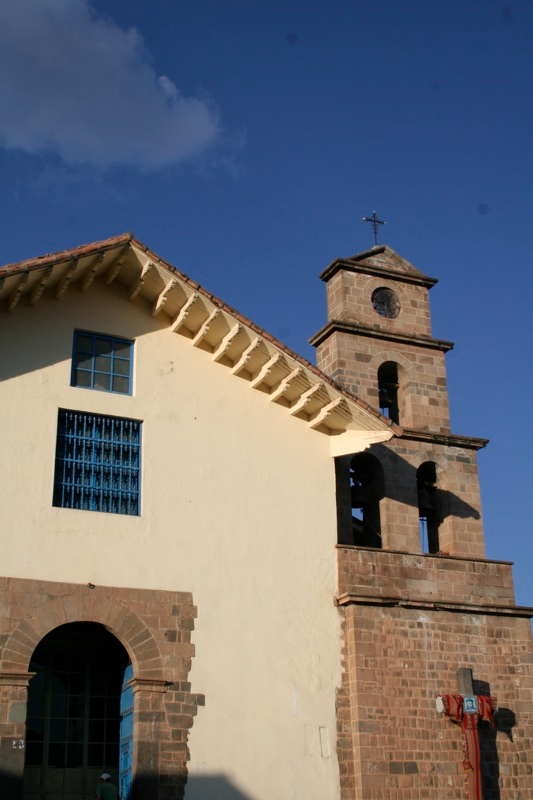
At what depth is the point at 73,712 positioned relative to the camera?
16906 mm

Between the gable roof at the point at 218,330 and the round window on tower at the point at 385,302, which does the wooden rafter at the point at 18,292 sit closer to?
the gable roof at the point at 218,330

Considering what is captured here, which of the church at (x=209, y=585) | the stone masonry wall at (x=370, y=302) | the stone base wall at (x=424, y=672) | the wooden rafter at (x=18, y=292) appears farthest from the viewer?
the stone masonry wall at (x=370, y=302)

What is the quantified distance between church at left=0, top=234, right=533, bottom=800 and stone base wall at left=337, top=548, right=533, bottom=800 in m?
0.04

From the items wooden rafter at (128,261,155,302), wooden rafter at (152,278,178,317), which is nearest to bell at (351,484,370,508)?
wooden rafter at (152,278,178,317)

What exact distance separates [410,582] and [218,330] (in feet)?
17.1

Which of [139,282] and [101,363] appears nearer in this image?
[101,363]

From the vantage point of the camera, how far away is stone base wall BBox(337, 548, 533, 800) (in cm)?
1667

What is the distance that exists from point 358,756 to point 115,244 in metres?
8.59

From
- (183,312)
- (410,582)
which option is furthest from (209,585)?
(183,312)

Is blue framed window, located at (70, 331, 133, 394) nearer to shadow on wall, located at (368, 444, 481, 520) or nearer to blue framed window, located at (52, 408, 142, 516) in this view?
blue framed window, located at (52, 408, 142, 516)

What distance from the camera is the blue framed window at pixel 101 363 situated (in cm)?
1733

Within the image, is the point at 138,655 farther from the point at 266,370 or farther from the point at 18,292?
the point at 18,292

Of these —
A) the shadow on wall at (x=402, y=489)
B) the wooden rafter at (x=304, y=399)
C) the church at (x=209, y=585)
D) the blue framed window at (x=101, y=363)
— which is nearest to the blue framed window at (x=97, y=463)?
the church at (x=209, y=585)

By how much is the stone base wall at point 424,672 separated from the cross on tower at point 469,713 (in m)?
0.17
